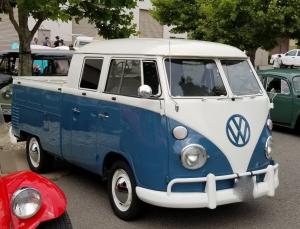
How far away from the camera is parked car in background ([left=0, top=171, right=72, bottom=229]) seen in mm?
3628

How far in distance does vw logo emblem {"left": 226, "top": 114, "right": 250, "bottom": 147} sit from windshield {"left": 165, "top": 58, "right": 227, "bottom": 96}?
351mm

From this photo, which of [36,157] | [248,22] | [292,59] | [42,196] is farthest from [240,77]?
[292,59]

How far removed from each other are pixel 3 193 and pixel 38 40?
27.5 meters

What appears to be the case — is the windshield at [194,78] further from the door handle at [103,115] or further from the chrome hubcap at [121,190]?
the chrome hubcap at [121,190]

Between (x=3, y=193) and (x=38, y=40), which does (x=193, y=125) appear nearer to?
(x=3, y=193)

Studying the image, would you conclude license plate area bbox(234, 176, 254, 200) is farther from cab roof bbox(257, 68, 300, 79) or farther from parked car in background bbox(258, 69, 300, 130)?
cab roof bbox(257, 68, 300, 79)

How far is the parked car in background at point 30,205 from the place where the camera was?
11.9 feet

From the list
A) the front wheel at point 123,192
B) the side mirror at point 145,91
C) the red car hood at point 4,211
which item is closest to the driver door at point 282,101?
the front wheel at point 123,192

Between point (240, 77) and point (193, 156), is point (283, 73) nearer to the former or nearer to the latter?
point (240, 77)

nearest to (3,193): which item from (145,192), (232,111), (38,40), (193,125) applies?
(145,192)

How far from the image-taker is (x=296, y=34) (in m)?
16.3

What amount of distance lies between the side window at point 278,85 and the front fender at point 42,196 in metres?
7.97

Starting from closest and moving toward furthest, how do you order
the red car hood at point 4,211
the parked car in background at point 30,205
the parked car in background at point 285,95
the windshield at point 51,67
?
the red car hood at point 4,211 → the parked car in background at point 30,205 → the parked car in background at point 285,95 → the windshield at point 51,67

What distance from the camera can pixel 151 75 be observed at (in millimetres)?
5414
